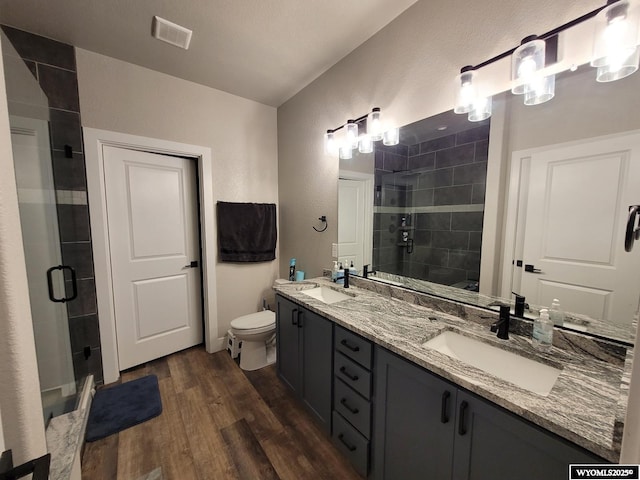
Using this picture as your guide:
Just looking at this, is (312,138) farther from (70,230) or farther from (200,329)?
(200,329)

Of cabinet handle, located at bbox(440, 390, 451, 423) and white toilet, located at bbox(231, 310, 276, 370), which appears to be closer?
cabinet handle, located at bbox(440, 390, 451, 423)

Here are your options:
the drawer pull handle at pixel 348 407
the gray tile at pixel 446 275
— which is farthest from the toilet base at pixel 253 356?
the gray tile at pixel 446 275

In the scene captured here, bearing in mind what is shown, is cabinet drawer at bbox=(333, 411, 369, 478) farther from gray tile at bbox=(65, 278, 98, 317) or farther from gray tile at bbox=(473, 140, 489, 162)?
gray tile at bbox=(65, 278, 98, 317)

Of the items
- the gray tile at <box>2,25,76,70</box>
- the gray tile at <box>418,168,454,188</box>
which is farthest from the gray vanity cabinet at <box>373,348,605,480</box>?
the gray tile at <box>2,25,76,70</box>

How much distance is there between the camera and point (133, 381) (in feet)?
7.03

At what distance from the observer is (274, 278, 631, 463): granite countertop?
26.9 inches

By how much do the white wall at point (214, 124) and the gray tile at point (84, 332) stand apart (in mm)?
954

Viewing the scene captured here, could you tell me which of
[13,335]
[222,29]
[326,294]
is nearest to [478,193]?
[326,294]

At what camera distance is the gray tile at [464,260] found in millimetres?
1387

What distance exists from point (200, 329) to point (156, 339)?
1.31 feet

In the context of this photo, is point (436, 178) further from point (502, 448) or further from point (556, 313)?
point (502, 448)

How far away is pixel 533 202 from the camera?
116cm

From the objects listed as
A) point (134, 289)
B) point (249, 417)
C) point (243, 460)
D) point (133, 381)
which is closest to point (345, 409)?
point (243, 460)

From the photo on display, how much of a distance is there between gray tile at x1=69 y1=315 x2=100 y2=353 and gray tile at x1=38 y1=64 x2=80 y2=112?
5.16 ft
